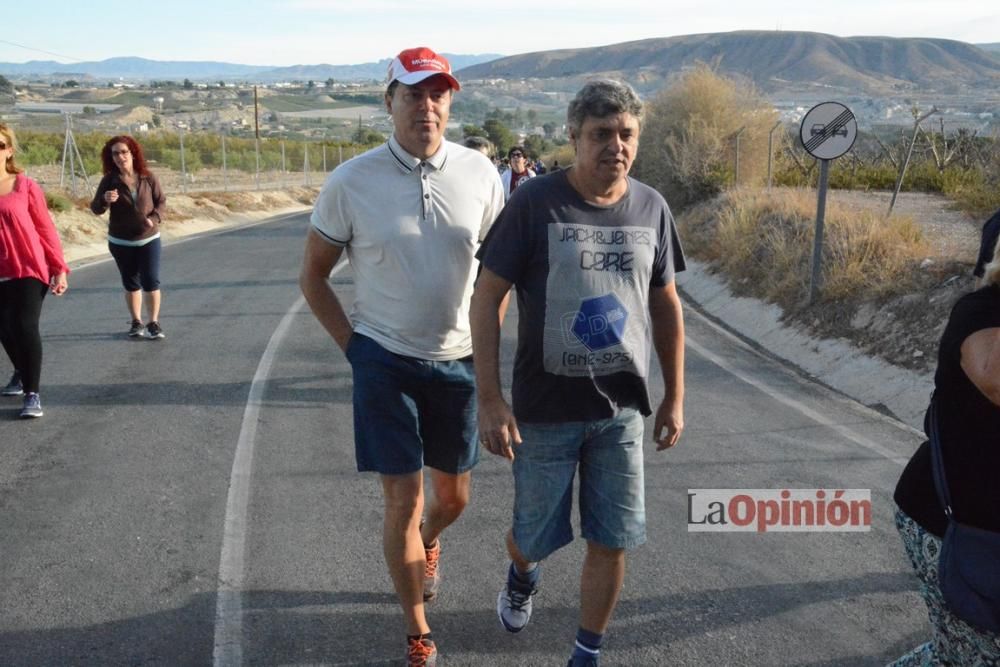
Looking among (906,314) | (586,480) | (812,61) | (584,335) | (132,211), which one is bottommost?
(906,314)

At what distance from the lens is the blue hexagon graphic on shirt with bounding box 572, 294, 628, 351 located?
3312 millimetres

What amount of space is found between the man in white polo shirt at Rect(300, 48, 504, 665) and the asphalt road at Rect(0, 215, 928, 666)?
62 cm

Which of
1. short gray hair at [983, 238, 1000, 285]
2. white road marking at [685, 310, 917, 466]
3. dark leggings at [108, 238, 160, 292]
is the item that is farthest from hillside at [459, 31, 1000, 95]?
short gray hair at [983, 238, 1000, 285]

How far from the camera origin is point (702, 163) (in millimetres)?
21359

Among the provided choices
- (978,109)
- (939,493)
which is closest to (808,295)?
(939,493)

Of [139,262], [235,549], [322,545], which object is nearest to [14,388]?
[139,262]

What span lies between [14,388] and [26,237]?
135cm

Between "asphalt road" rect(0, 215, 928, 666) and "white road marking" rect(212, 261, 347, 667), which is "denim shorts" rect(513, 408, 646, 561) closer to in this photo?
"asphalt road" rect(0, 215, 928, 666)

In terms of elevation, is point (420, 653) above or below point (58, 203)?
above

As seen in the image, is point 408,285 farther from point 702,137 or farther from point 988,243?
point 702,137

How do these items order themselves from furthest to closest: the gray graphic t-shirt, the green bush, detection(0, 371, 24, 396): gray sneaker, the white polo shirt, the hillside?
the hillside, the green bush, detection(0, 371, 24, 396): gray sneaker, the white polo shirt, the gray graphic t-shirt

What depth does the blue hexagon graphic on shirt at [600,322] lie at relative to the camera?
3312 mm

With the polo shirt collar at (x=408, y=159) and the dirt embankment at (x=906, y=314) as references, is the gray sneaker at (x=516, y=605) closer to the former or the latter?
the polo shirt collar at (x=408, y=159)

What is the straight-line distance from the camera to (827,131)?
1080 cm
